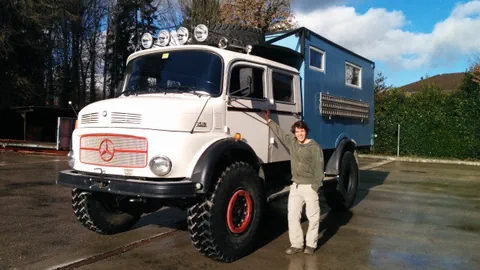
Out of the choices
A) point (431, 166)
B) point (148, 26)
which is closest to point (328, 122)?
point (431, 166)

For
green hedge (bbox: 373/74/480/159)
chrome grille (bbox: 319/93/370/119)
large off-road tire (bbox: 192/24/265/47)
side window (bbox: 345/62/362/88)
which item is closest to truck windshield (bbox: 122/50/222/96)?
large off-road tire (bbox: 192/24/265/47)

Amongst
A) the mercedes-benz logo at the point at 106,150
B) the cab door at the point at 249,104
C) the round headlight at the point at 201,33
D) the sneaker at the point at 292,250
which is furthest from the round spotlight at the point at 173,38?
the sneaker at the point at 292,250

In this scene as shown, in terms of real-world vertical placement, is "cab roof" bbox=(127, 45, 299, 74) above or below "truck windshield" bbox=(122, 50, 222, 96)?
above

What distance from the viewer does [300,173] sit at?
17.1 feet

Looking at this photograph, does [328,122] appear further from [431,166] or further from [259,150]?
[431,166]

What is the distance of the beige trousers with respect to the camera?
17.0 ft

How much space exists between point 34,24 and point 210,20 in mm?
9940

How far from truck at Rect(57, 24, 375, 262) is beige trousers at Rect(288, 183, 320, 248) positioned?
41 cm

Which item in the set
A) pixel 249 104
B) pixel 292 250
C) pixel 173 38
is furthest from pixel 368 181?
pixel 173 38

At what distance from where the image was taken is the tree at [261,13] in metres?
24.0

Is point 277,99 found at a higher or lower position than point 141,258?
higher

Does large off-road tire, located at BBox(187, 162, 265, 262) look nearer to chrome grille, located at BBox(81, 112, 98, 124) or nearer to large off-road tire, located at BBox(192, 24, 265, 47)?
chrome grille, located at BBox(81, 112, 98, 124)

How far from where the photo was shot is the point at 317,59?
24.1 ft

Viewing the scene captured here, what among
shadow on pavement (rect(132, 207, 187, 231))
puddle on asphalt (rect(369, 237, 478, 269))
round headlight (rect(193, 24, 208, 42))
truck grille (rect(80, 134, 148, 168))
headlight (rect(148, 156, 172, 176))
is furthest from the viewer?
shadow on pavement (rect(132, 207, 187, 231))
